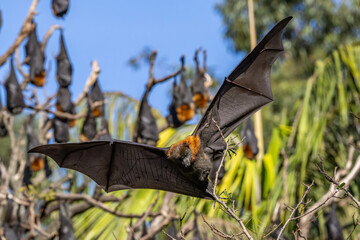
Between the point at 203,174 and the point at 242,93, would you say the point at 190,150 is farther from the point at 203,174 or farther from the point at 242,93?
the point at 242,93

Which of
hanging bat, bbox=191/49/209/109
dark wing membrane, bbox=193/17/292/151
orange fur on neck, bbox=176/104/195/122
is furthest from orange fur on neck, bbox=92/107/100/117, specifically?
dark wing membrane, bbox=193/17/292/151

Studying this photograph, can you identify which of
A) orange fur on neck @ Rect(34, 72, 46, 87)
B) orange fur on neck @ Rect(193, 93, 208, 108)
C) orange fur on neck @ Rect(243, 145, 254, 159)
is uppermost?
orange fur on neck @ Rect(34, 72, 46, 87)

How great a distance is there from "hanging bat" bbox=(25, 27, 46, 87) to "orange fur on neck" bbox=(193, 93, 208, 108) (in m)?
1.86

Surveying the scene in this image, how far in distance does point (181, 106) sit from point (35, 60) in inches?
75.2

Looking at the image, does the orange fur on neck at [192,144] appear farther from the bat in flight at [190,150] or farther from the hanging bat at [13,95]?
the hanging bat at [13,95]

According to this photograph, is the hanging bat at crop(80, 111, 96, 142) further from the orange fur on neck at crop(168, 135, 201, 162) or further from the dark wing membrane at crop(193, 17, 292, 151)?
the orange fur on neck at crop(168, 135, 201, 162)

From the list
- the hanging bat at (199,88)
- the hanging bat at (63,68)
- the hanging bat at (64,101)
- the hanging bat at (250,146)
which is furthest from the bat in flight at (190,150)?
the hanging bat at (63,68)

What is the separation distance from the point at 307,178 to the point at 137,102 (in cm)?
267

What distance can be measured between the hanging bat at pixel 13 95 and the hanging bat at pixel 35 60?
0.20 metres

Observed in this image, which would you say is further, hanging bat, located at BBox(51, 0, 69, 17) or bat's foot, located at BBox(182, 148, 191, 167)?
hanging bat, located at BBox(51, 0, 69, 17)

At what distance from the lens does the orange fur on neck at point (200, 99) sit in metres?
6.55

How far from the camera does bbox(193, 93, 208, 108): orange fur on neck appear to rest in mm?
6547

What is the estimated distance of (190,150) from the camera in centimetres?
379

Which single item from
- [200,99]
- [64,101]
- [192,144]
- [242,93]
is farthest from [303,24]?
[192,144]
